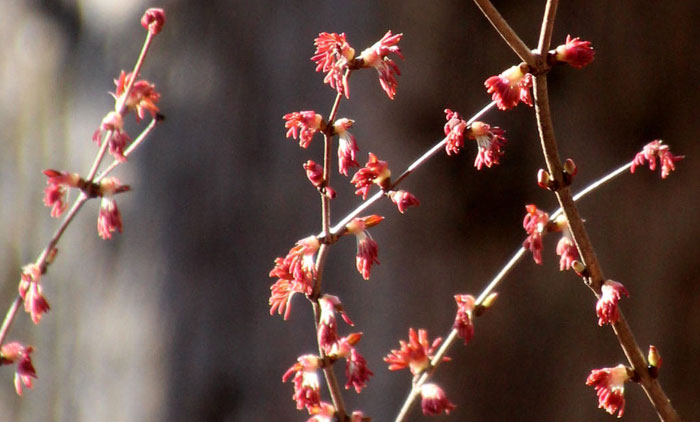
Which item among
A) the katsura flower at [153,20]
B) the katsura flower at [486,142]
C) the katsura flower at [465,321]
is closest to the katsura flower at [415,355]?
the katsura flower at [465,321]

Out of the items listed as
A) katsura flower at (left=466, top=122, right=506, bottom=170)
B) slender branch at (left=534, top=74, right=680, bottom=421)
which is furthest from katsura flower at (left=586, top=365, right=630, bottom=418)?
katsura flower at (left=466, top=122, right=506, bottom=170)

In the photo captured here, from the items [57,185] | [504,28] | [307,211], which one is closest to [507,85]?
[504,28]

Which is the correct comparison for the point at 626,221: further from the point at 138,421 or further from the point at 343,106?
the point at 138,421

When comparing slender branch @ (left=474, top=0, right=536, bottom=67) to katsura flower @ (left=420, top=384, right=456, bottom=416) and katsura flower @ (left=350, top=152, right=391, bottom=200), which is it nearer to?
katsura flower @ (left=350, top=152, right=391, bottom=200)

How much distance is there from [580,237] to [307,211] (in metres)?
0.45

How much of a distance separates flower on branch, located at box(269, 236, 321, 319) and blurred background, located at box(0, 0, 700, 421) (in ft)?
1.27

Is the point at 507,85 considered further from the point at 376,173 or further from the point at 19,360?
the point at 19,360

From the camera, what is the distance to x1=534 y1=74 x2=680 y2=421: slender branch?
402mm

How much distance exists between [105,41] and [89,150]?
0.43ft

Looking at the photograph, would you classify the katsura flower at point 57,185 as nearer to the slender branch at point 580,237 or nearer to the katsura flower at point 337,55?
the katsura flower at point 337,55

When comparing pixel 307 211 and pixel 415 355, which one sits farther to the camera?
pixel 307 211

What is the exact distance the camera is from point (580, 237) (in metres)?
0.44

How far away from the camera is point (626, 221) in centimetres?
89

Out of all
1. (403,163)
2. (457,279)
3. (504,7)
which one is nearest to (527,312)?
(457,279)
